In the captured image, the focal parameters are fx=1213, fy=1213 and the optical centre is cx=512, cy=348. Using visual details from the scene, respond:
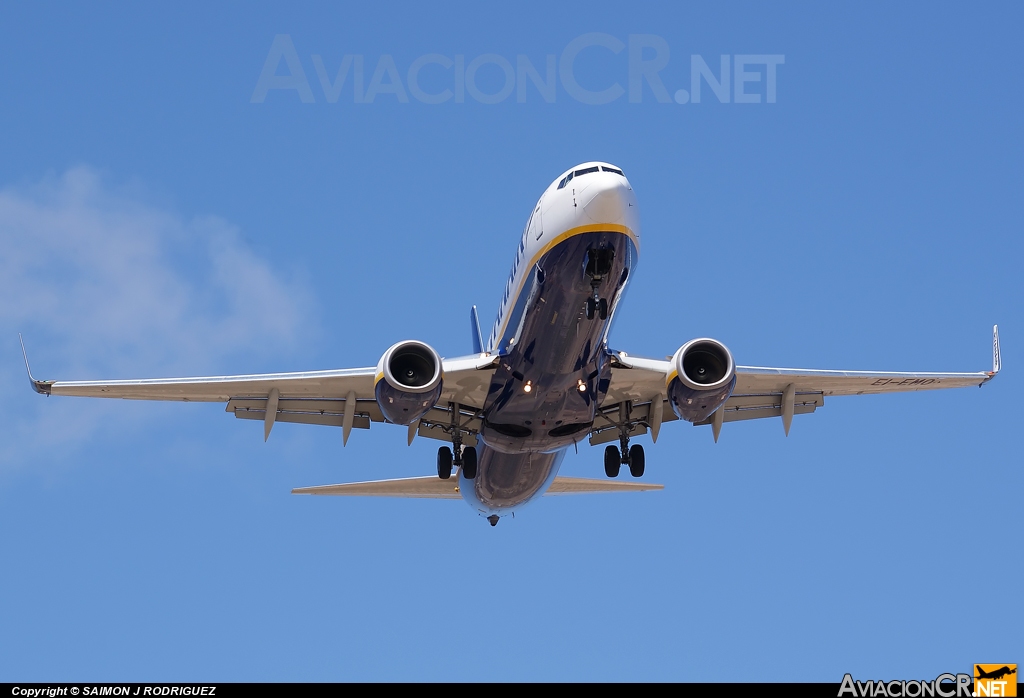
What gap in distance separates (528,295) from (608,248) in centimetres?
218

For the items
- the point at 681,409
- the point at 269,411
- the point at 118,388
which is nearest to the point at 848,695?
the point at 681,409

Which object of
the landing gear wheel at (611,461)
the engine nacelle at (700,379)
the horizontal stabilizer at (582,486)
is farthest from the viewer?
the horizontal stabilizer at (582,486)

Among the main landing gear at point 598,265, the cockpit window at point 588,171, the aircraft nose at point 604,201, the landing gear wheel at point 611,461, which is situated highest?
the cockpit window at point 588,171

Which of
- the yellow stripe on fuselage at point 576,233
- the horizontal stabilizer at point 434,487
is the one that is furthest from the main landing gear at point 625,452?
the yellow stripe on fuselage at point 576,233

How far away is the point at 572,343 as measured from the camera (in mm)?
24516

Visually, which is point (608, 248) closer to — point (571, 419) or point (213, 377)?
point (571, 419)

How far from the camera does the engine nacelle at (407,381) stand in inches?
978

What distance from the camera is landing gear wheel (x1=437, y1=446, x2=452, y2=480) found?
29.0 metres

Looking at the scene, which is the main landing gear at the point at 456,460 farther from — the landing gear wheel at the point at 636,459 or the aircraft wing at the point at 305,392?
the landing gear wheel at the point at 636,459

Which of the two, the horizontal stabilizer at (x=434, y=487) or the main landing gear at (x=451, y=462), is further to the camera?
the horizontal stabilizer at (x=434, y=487)

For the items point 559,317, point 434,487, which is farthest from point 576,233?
point 434,487

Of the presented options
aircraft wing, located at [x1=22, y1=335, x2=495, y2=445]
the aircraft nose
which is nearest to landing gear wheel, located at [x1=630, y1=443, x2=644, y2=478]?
aircraft wing, located at [x1=22, y1=335, x2=495, y2=445]

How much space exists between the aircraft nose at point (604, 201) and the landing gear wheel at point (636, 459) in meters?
8.07

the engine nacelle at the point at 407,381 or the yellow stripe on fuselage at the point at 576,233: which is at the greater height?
the yellow stripe on fuselage at the point at 576,233
